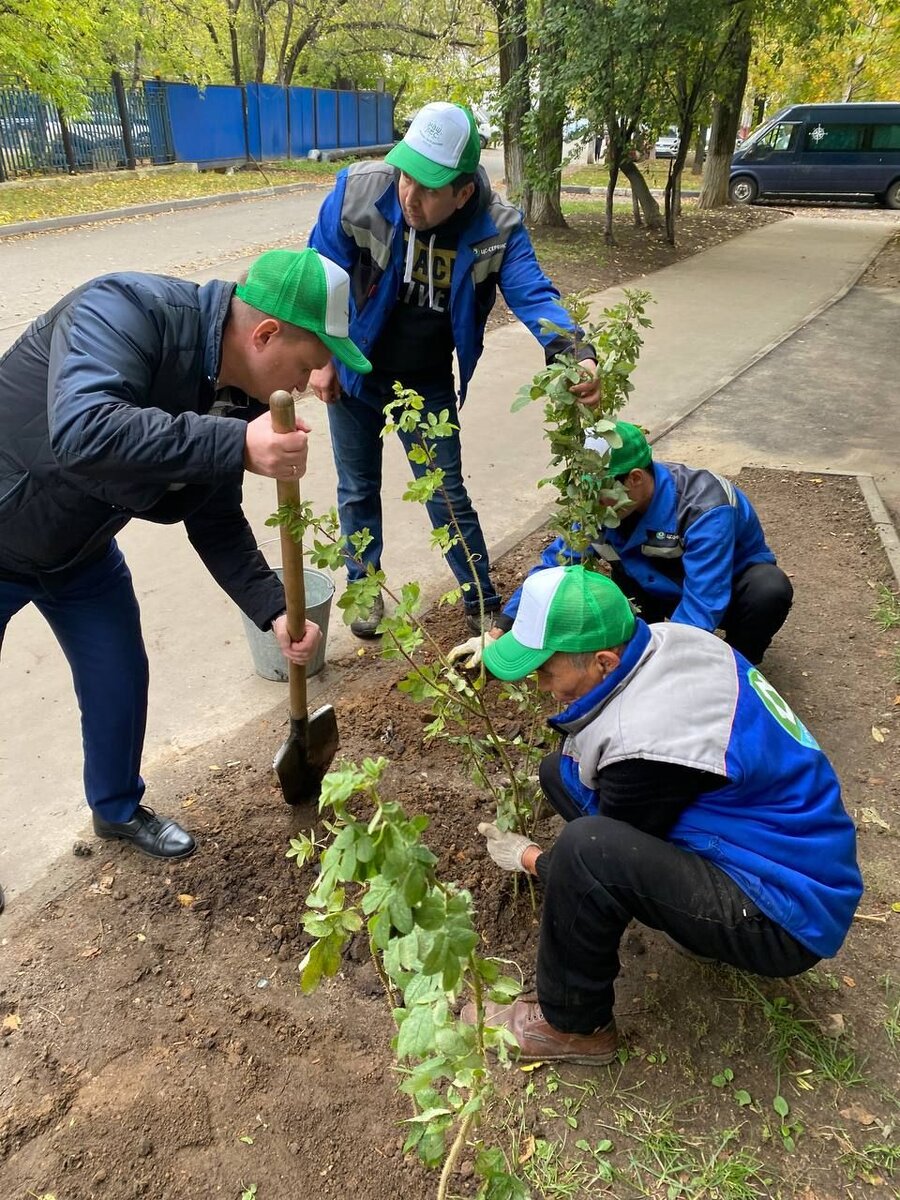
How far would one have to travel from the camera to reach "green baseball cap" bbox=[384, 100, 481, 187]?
2691 millimetres

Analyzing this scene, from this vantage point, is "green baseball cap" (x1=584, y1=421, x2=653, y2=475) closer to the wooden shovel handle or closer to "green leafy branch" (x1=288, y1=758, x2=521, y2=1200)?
the wooden shovel handle

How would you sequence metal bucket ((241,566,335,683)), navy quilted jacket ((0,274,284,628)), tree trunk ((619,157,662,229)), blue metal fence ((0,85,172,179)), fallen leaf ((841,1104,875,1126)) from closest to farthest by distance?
1. navy quilted jacket ((0,274,284,628))
2. fallen leaf ((841,1104,875,1126))
3. metal bucket ((241,566,335,683))
4. tree trunk ((619,157,662,229))
5. blue metal fence ((0,85,172,179))

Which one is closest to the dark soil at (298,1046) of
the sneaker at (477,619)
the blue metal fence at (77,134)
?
the sneaker at (477,619)

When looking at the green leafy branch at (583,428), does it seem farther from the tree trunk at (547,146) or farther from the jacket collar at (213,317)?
the tree trunk at (547,146)

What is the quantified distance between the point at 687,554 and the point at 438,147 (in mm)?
1439

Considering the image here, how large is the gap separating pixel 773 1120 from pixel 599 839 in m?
0.75

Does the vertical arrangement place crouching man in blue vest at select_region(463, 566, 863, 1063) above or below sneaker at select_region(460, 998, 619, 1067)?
above

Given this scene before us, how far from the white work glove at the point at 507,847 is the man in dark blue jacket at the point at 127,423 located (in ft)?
2.30

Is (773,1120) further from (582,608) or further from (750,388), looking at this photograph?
(750,388)

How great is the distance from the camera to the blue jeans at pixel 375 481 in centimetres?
340

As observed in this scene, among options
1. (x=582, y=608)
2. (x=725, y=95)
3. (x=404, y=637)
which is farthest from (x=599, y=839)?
(x=725, y=95)

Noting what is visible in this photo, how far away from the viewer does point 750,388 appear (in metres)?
7.03

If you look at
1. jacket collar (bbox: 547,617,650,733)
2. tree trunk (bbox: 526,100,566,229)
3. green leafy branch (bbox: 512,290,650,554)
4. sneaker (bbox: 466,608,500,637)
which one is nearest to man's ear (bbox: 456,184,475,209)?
green leafy branch (bbox: 512,290,650,554)

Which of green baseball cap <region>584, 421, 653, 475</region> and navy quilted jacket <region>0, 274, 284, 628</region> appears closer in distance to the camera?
navy quilted jacket <region>0, 274, 284, 628</region>
